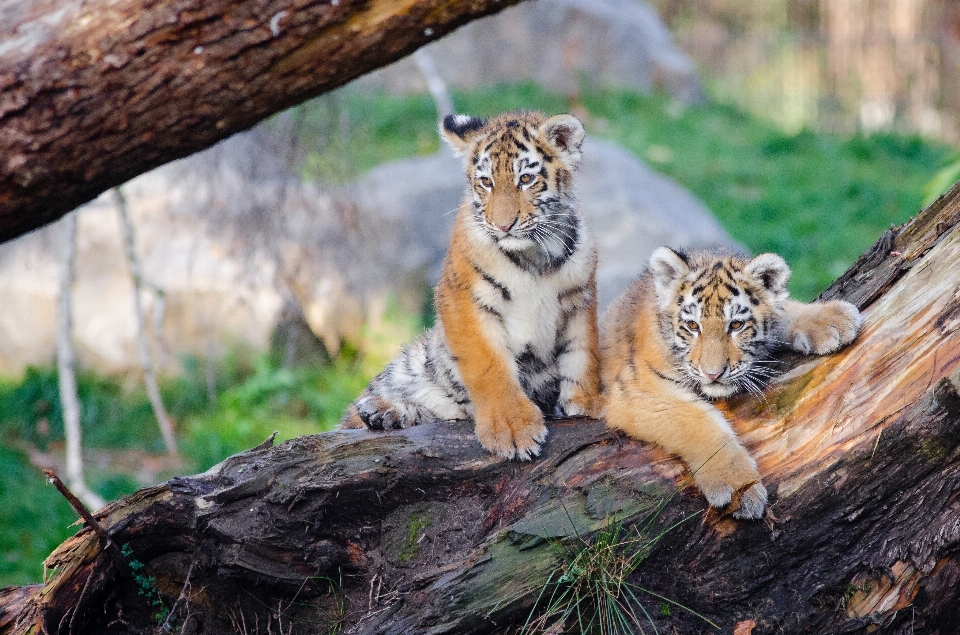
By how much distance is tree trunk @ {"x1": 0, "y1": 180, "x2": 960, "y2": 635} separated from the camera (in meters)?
3.29

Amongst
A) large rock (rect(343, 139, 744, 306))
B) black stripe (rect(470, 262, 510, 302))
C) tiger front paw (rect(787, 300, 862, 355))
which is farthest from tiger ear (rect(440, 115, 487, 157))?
large rock (rect(343, 139, 744, 306))

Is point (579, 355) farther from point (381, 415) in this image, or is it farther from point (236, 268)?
point (236, 268)

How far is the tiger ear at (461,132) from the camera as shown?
4859mm

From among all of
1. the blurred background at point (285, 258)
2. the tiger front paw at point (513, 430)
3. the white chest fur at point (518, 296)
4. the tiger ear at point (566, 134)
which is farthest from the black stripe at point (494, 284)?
the blurred background at point (285, 258)

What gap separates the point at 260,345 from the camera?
8328 mm

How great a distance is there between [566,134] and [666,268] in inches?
39.4

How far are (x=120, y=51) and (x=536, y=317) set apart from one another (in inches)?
89.3

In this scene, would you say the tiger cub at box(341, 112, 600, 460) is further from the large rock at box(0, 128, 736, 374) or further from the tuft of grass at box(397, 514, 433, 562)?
the large rock at box(0, 128, 736, 374)

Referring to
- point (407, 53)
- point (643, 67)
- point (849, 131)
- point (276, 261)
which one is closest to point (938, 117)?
point (849, 131)

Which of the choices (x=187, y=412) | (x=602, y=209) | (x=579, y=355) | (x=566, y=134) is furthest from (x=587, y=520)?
(x=602, y=209)

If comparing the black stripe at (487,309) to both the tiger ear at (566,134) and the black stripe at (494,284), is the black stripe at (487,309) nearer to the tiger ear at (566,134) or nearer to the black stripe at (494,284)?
the black stripe at (494,284)

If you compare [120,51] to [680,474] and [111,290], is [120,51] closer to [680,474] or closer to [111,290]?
[680,474]

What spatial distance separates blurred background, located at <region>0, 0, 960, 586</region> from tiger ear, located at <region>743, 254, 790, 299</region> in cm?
251

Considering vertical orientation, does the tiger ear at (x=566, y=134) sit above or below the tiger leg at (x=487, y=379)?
above
